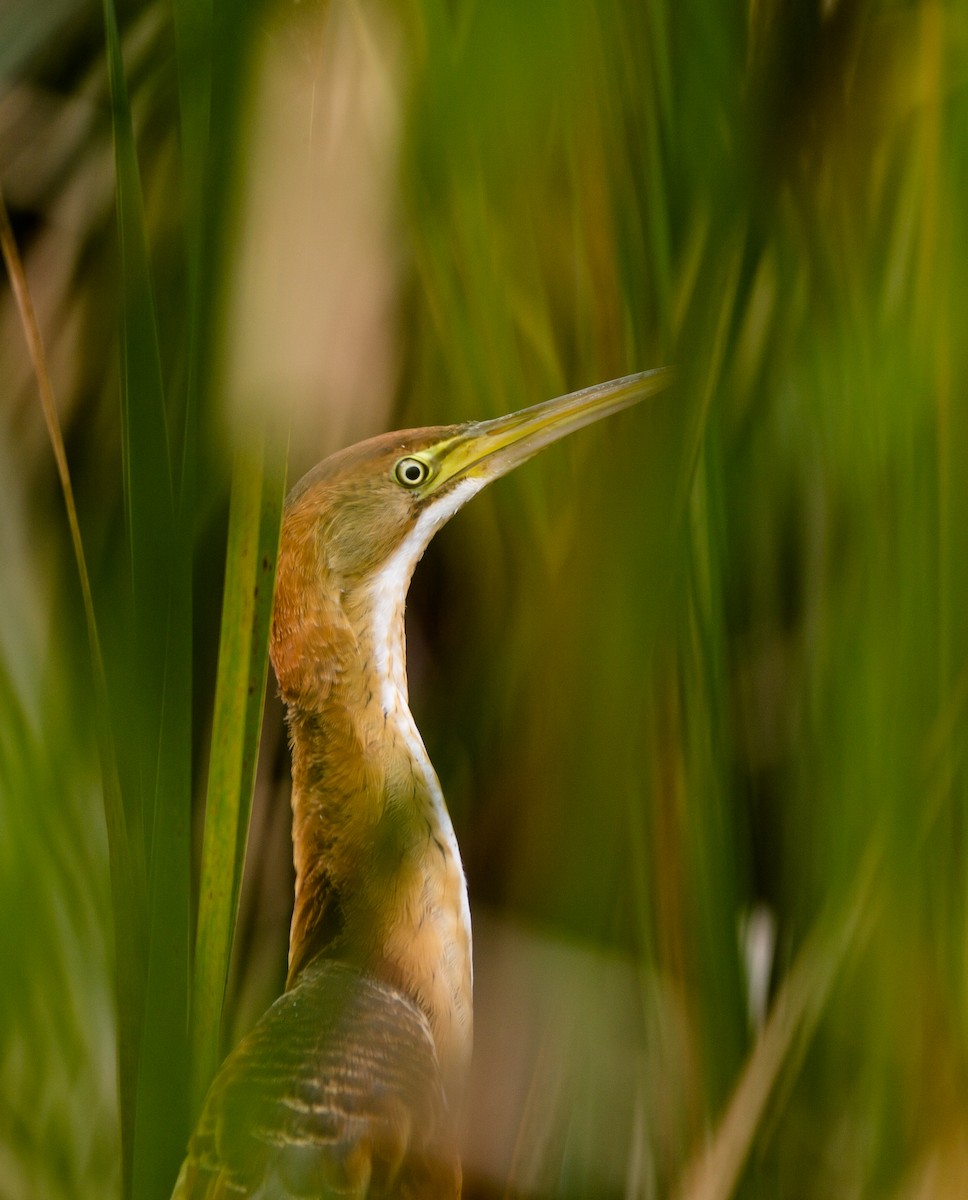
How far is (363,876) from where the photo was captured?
0.60 m

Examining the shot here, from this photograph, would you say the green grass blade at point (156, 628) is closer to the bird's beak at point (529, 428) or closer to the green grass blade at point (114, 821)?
the green grass blade at point (114, 821)

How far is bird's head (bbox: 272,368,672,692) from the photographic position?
0.54m

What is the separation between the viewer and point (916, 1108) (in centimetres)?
57

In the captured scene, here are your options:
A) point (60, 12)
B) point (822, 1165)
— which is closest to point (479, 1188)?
point (822, 1165)

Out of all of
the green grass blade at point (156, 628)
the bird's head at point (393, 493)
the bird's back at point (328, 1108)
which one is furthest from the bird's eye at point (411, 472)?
the bird's back at point (328, 1108)

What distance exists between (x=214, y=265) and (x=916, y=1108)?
1.71 ft

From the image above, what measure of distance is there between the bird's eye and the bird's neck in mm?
55

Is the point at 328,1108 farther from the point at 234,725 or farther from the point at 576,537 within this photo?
the point at 576,537

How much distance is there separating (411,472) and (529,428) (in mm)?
64

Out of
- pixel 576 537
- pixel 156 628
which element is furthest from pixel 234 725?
pixel 576 537

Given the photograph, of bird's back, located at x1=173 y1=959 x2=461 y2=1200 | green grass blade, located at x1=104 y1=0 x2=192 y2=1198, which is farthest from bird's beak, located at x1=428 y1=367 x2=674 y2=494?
bird's back, located at x1=173 y1=959 x2=461 y2=1200

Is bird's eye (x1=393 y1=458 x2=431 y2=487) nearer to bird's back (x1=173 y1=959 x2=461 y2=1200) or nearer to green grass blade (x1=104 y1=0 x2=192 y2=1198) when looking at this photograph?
green grass blade (x1=104 y1=0 x2=192 y2=1198)

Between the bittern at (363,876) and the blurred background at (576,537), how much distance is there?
16 millimetres

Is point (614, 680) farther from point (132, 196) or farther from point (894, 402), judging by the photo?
point (132, 196)
